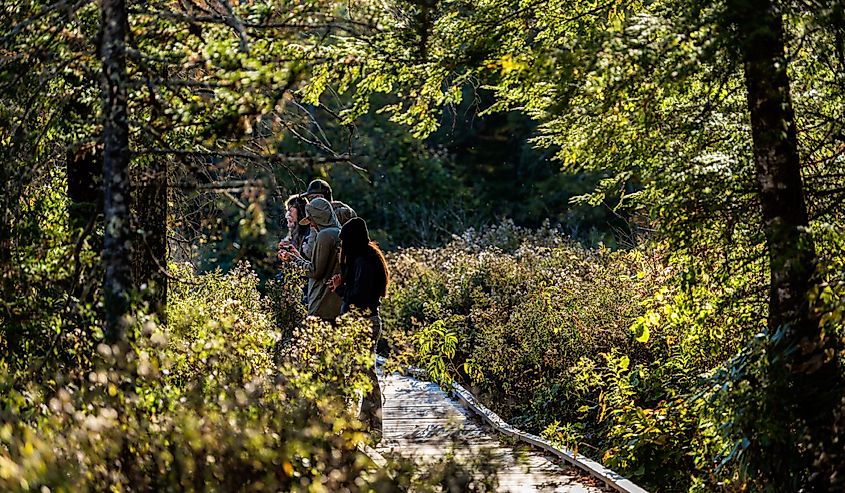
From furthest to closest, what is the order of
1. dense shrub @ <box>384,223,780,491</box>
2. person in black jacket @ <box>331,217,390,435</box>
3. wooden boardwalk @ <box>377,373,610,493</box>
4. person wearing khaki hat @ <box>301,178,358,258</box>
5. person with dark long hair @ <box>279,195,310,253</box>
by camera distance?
person with dark long hair @ <box>279,195,310,253</box> → person wearing khaki hat @ <box>301,178,358,258</box> → person in black jacket @ <box>331,217,390,435</box> → wooden boardwalk @ <box>377,373,610,493</box> → dense shrub @ <box>384,223,780,491</box>

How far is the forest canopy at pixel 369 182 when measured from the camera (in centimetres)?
468

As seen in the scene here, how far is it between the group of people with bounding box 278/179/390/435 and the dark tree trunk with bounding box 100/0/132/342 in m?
2.38

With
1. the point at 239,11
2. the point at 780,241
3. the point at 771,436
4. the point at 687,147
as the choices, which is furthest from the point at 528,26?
the point at 771,436

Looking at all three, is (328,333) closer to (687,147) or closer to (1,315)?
(1,315)

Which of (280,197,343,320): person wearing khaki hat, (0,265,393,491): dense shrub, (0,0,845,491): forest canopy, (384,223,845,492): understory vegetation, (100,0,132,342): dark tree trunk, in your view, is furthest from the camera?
(280,197,343,320): person wearing khaki hat

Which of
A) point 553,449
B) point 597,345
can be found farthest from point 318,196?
point 597,345

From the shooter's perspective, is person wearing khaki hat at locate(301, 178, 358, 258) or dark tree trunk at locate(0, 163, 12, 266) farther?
person wearing khaki hat at locate(301, 178, 358, 258)

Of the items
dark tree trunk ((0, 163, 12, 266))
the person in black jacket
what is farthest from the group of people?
dark tree trunk ((0, 163, 12, 266))

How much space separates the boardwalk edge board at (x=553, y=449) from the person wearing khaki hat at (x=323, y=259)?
193 centimetres

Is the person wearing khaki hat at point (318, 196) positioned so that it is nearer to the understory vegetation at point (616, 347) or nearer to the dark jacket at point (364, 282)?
the dark jacket at point (364, 282)

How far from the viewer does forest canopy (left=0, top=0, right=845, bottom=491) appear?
15.4ft

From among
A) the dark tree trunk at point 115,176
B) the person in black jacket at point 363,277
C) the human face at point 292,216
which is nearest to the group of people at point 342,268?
the person in black jacket at point 363,277

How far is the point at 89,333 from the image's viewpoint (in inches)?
245

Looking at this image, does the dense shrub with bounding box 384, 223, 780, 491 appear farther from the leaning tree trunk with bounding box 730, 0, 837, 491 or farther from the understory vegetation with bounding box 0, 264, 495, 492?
the understory vegetation with bounding box 0, 264, 495, 492
